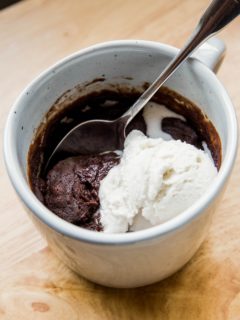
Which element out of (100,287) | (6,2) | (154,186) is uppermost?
(6,2)

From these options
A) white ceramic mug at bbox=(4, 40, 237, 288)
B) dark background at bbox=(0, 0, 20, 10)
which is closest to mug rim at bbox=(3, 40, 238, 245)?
white ceramic mug at bbox=(4, 40, 237, 288)

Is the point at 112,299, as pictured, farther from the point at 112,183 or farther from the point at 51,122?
the point at 51,122

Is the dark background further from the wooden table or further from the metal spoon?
the metal spoon

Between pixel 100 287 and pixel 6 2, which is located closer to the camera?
pixel 100 287

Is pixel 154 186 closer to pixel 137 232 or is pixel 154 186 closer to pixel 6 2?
pixel 137 232

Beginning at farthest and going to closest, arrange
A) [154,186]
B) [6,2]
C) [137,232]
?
[6,2] → [154,186] → [137,232]

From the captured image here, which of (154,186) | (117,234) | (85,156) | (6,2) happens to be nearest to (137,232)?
(117,234)

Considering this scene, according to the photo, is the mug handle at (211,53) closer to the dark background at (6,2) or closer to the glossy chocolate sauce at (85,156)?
the glossy chocolate sauce at (85,156)
